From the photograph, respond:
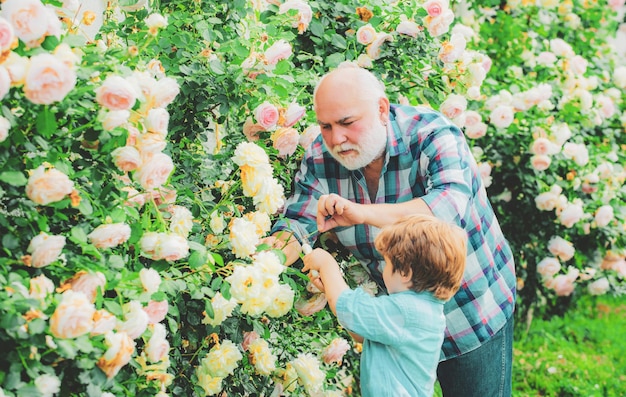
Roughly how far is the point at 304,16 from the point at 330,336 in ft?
3.68

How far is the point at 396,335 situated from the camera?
6.78 ft

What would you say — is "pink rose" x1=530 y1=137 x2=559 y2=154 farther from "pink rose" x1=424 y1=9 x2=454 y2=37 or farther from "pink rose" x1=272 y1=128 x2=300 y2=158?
"pink rose" x1=272 y1=128 x2=300 y2=158

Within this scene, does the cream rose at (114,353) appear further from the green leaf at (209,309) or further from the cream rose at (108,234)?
the green leaf at (209,309)

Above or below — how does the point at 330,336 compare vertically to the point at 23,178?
below

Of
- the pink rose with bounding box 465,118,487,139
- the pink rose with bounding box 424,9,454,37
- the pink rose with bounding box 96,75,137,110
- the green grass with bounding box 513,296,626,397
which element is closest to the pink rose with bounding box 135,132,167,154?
the pink rose with bounding box 96,75,137,110

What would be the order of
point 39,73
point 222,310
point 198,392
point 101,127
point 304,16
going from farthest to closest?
1. point 304,16
2. point 198,392
3. point 222,310
4. point 101,127
5. point 39,73

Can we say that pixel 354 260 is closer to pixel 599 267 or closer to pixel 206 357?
pixel 206 357

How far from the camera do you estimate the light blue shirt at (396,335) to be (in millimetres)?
2066

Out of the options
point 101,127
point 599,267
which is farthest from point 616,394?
point 101,127

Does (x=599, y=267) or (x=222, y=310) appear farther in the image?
(x=599, y=267)

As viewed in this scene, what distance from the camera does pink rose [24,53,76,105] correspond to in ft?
4.78

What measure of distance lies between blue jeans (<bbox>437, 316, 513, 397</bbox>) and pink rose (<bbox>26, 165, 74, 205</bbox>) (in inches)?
58.7

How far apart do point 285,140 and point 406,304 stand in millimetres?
681

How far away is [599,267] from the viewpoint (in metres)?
4.54
